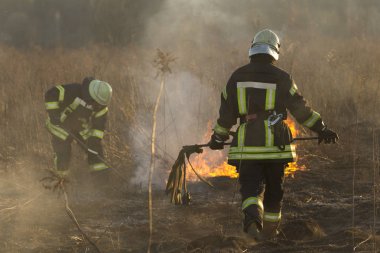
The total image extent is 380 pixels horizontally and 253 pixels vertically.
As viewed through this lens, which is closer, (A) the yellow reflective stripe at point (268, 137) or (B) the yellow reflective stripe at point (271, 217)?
(A) the yellow reflective stripe at point (268, 137)

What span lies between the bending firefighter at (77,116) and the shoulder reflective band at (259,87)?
8.60 ft

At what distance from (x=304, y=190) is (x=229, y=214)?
1.25 meters

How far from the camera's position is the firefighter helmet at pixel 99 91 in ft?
21.1

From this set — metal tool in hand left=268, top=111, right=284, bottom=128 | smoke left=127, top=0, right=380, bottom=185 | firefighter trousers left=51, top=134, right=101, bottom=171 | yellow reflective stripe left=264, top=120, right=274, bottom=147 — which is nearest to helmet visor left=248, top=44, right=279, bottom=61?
metal tool in hand left=268, top=111, right=284, bottom=128

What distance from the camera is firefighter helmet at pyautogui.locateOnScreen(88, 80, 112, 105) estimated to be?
644 cm

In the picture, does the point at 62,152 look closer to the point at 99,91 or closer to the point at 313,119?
the point at 99,91

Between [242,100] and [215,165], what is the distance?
3047 millimetres

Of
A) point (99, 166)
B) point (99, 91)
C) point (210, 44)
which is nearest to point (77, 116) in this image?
point (99, 91)

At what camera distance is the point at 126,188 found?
22.2 feet

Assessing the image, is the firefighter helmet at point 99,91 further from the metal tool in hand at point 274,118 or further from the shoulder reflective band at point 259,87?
the metal tool in hand at point 274,118

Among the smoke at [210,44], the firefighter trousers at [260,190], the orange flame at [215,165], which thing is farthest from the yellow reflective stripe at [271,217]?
the orange flame at [215,165]

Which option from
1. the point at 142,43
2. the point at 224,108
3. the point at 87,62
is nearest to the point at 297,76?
the point at 87,62

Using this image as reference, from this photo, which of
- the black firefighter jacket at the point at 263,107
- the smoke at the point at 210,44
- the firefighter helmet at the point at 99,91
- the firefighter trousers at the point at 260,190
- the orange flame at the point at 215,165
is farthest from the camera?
the smoke at the point at 210,44

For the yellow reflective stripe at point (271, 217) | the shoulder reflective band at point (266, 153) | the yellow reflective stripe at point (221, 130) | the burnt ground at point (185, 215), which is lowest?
the burnt ground at point (185, 215)
